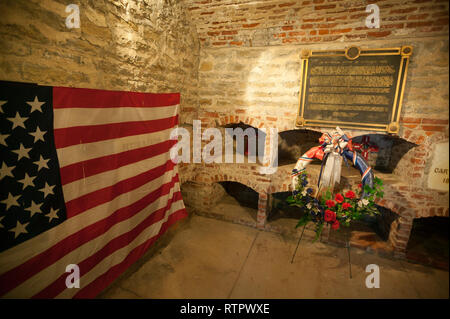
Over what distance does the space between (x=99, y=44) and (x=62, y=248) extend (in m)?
1.94

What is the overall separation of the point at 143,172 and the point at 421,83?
153 inches

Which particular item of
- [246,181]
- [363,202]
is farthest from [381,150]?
[246,181]

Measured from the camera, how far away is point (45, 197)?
1719mm

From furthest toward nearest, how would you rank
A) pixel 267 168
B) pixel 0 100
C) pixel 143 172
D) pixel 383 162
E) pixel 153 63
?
pixel 383 162, pixel 267 168, pixel 153 63, pixel 143 172, pixel 0 100

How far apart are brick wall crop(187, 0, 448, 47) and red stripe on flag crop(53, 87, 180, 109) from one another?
5.54 ft

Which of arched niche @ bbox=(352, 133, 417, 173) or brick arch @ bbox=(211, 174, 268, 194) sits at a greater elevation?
arched niche @ bbox=(352, 133, 417, 173)

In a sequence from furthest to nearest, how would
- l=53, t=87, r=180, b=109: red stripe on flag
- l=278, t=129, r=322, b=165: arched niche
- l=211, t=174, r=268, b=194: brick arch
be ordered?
1. l=278, t=129, r=322, b=165: arched niche
2. l=211, t=174, r=268, b=194: brick arch
3. l=53, t=87, r=180, b=109: red stripe on flag

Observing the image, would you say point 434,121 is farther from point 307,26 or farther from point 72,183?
point 72,183

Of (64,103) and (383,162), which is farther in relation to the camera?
(383,162)

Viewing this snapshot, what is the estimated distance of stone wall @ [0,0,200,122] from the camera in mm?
1577

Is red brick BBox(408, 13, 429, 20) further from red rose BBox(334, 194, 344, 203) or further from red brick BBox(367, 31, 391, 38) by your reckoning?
red rose BBox(334, 194, 344, 203)

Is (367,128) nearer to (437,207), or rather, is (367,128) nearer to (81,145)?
(437,207)

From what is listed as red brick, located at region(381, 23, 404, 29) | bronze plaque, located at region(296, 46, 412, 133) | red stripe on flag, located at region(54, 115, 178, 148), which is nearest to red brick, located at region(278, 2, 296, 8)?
bronze plaque, located at region(296, 46, 412, 133)
